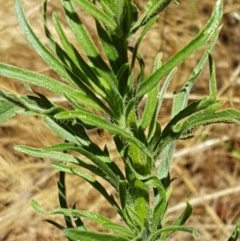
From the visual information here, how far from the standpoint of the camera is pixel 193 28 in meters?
3.52

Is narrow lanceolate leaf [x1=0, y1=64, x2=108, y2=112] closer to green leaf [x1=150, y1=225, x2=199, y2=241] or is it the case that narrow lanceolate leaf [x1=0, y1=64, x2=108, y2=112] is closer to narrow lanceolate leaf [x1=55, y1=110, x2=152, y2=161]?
narrow lanceolate leaf [x1=55, y1=110, x2=152, y2=161]

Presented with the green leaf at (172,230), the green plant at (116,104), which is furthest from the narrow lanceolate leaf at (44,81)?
the green leaf at (172,230)

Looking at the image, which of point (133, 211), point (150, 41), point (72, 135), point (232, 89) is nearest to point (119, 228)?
point (133, 211)

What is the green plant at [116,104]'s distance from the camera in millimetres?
1021

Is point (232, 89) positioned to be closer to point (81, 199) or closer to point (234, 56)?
point (234, 56)

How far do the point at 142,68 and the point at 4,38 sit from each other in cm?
251

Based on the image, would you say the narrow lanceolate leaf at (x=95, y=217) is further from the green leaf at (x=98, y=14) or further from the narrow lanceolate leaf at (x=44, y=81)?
the green leaf at (x=98, y=14)

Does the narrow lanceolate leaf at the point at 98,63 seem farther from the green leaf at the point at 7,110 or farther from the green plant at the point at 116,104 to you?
the green leaf at the point at 7,110

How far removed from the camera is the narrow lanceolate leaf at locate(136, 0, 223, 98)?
1.03 m

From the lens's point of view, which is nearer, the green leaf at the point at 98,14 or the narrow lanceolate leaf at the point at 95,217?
the green leaf at the point at 98,14

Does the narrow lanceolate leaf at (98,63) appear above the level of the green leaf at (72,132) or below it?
above

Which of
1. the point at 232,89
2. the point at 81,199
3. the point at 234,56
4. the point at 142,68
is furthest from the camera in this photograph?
the point at 234,56

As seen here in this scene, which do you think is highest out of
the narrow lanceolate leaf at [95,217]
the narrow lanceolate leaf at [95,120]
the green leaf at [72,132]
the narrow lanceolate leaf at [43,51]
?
the narrow lanceolate leaf at [43,51]

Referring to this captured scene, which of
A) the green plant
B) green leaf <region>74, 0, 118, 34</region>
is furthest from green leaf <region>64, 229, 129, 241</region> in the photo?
green leaf <region>74, 0, 118, 34</region>
